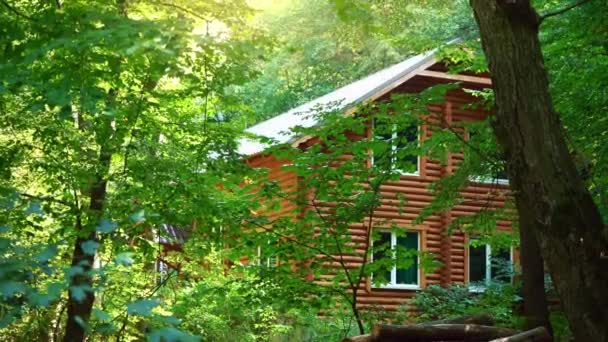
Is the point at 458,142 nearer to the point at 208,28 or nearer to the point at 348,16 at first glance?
the point at 348,16

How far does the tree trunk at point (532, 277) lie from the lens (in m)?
10.2

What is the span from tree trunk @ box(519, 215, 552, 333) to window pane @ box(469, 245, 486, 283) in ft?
43.2

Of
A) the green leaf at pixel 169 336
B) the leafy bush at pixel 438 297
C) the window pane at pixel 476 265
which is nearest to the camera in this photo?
the green leaf at pixel 169 336

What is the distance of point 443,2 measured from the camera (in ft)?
112

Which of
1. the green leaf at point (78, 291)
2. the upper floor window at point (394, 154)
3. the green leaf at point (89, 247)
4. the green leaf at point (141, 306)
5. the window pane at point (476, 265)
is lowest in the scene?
the green leaf at point (141, 306)

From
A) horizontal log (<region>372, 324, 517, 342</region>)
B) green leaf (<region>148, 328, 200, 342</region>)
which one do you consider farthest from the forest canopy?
green leaf (<region>148, 328, 200, 342</region>)

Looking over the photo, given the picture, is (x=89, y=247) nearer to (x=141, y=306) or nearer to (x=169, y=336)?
(x=141, y=306)

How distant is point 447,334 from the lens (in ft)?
22.3

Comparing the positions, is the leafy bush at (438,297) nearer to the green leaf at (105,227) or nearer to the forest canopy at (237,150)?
the forest canopy at (237,150)

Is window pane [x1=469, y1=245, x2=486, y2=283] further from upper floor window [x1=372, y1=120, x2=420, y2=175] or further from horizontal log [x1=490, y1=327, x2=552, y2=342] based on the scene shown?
horizontal log [x1=490, y1=327, x2=552, y2=342]

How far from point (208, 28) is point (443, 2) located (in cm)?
2678

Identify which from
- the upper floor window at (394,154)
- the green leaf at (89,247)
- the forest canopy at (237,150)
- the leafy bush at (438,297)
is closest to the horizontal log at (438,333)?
the forest canopy at (237,150)

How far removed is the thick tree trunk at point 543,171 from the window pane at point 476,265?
55.9 ft

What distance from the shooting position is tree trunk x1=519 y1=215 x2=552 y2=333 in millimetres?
10172
